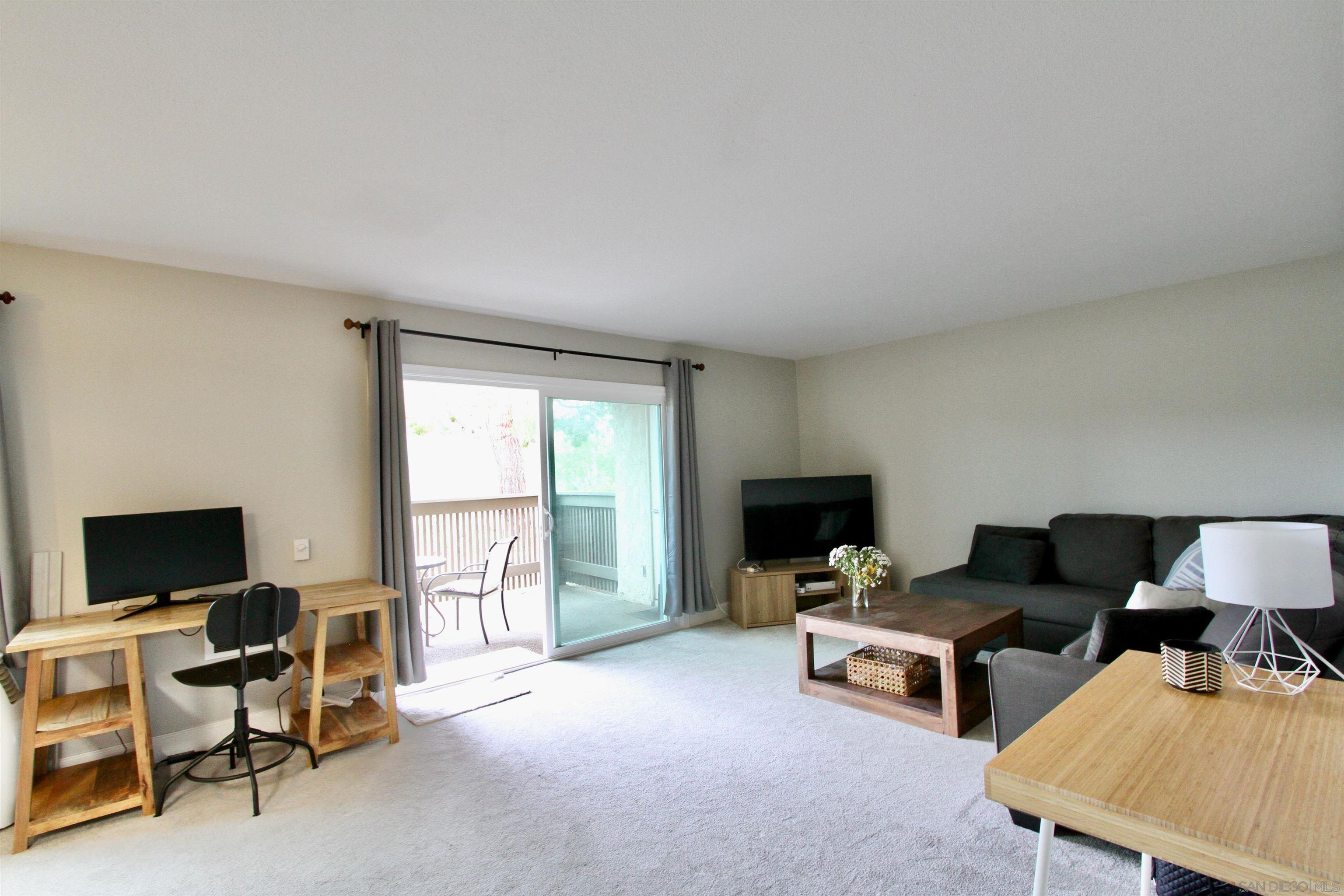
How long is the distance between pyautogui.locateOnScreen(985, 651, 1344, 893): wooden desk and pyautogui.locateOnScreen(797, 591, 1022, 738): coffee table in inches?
61.4

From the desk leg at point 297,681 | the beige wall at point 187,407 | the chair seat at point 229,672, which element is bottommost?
the desk leg at point 297,681

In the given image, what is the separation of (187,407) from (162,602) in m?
0.95

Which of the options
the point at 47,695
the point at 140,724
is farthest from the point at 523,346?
the point at 47,695

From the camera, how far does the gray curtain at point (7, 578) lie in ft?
8.65

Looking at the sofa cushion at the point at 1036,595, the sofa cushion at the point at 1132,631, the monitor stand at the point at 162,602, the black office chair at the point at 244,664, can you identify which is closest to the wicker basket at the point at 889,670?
the sofa cushion at the point at 1036,595

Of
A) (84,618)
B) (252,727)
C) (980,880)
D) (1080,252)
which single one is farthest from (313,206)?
(1080,252)

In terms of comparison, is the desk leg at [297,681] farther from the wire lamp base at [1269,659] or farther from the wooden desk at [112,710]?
the wire lamp base at [1269,659]

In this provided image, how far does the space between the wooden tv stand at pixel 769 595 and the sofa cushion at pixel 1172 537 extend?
2.22 meters

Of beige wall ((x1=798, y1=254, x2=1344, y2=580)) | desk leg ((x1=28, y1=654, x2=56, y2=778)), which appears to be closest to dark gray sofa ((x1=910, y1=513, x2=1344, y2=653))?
beige wall ((x1=798, y1=254, x2=1344, y2=580))

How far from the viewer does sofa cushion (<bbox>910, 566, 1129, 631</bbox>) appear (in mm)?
3812

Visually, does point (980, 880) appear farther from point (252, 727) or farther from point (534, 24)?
point (252, 727)

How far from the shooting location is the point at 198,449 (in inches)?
126

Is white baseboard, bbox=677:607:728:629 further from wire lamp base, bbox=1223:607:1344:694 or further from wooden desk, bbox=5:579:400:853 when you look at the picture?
wire lamp base, bbox=1223:607:1344:694

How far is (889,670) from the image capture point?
11.5 ft
